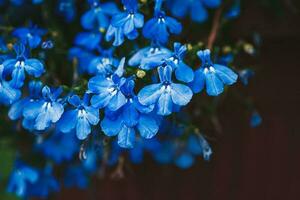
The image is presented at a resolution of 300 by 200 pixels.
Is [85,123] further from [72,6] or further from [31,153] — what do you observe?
[31,153]

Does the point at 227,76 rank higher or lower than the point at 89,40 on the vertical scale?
higher

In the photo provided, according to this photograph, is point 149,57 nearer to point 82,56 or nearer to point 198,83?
point 198,83

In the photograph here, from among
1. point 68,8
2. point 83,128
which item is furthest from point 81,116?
point 68,8

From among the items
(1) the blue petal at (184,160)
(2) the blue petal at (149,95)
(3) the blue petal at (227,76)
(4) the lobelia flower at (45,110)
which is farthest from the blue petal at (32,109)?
(1) the blue petal at (184,160)

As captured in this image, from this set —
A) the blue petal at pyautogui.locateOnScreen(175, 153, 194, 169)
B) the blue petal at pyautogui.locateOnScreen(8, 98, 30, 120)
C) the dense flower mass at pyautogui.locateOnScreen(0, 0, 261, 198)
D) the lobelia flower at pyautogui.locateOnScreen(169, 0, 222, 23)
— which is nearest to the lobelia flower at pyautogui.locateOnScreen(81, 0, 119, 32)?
the dense flower mass at pyautogui.locateOnScreen(0, 0, 261, 198)

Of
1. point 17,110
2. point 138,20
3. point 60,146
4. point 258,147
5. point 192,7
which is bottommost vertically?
point 258,147

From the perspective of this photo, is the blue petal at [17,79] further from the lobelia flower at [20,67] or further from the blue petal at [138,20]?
the blue petal at [138,20]

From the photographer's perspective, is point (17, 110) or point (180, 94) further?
point (17, 110)

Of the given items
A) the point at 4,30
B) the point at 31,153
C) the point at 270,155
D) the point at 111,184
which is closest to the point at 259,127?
the point at 270,155
